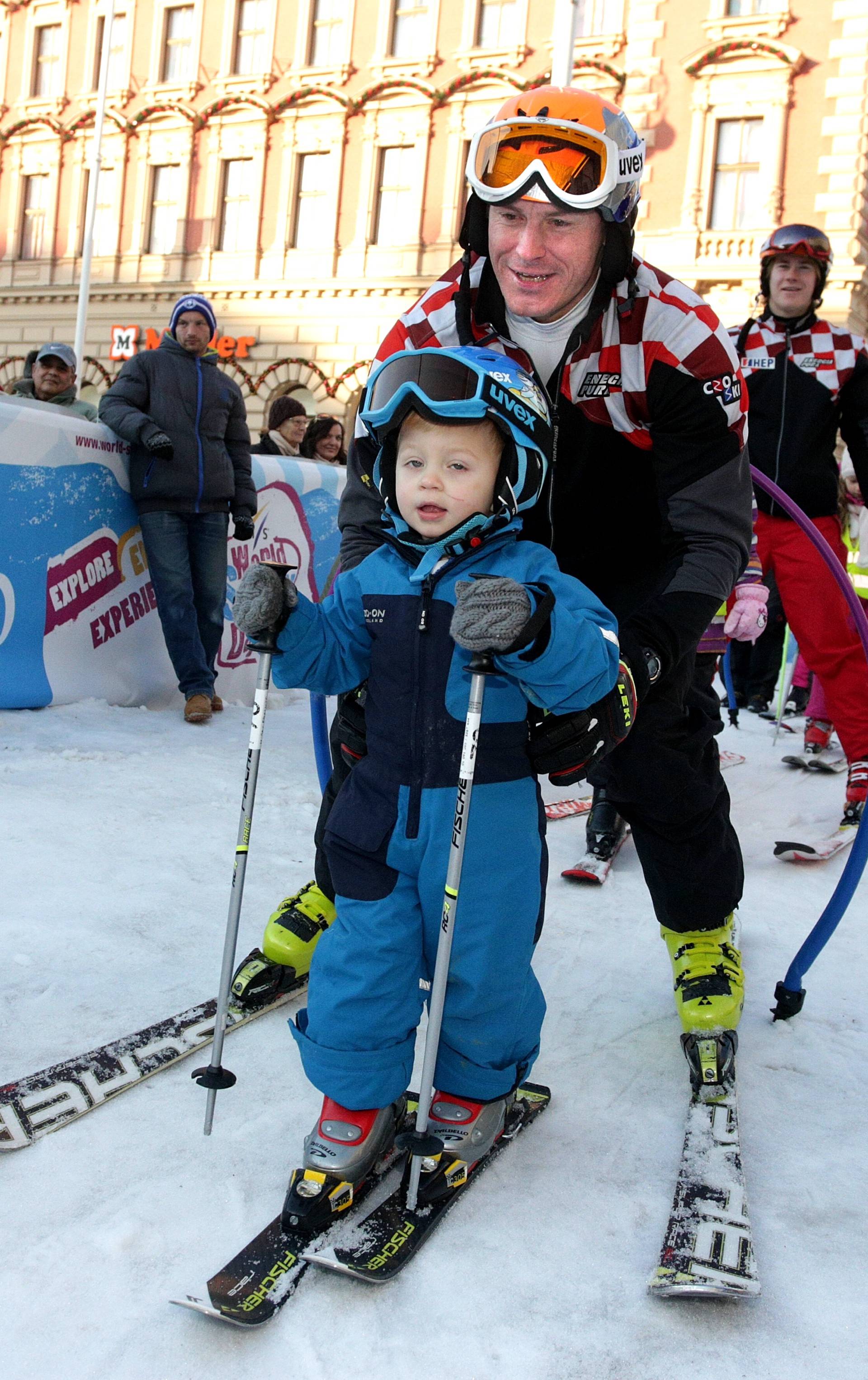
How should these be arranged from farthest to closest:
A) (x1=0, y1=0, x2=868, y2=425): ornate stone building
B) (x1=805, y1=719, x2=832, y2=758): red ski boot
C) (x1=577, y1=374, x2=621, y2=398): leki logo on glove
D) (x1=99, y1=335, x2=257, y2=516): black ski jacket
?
(x1=0, y1=0, x2=868, y2=425): ornate stone building, (x1=805, y1=719, x2=832, y2=758): red ski boot, (x1=99, y1=335, x2=257, y2=516): black ski jacket, (x1=577, y1=374, x2=621, y2=398): leki logo on glove

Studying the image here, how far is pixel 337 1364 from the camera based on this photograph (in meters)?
1.59

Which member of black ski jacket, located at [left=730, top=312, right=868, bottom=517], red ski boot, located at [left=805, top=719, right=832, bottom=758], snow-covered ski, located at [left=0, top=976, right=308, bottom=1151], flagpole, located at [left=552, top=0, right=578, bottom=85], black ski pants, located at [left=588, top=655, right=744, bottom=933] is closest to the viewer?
snow-covered ski, located at [left=0, top=976, right=308, bottom=1151]

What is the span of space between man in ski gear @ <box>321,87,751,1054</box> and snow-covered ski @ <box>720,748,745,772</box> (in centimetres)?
398

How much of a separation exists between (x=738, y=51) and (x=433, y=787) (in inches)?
969

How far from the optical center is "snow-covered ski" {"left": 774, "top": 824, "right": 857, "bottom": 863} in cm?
441

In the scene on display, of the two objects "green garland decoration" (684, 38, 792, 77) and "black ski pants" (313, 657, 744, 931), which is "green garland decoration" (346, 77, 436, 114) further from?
"black ski pants" (313, 657, 744, 931)

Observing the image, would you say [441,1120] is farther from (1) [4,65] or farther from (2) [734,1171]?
(1) [4,65]

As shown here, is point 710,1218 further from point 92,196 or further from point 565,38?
point 92,196

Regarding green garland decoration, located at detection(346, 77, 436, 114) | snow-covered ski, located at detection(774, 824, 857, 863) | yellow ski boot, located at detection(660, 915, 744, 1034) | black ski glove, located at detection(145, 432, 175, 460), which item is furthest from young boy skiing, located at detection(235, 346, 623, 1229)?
green garland decoration, located at detection(346, 77, 436, 114)

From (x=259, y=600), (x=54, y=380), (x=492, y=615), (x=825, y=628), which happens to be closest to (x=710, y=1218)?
(x=492, y=615)

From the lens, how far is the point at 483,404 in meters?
1.99

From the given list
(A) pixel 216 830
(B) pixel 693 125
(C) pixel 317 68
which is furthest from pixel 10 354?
(A) pixel 216 830

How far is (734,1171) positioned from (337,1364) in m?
0.89

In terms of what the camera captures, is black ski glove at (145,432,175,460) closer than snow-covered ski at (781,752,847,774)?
Yes
